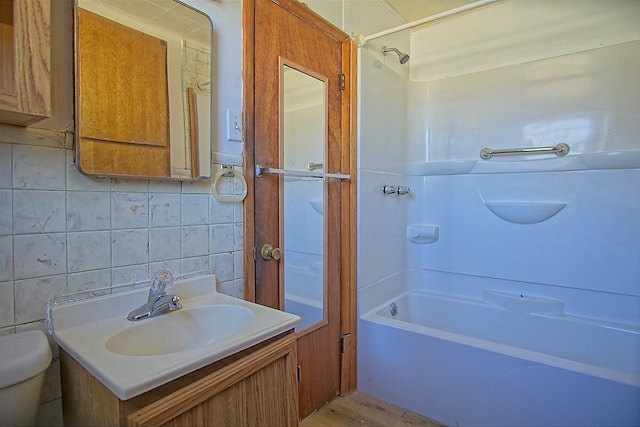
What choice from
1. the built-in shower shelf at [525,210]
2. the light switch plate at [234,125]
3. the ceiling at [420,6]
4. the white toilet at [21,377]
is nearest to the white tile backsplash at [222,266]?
the light switch plate at [234,125]

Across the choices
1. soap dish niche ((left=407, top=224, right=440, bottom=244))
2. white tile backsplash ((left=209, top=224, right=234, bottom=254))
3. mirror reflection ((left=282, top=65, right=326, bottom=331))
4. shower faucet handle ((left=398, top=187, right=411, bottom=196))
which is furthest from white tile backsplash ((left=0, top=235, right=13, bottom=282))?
soap dish niche ((left=407, top=224, right=440, bottom=244))

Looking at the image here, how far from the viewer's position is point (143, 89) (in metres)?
1.11

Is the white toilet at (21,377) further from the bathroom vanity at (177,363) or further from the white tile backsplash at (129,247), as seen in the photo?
the white tile backsplash at (129,247)

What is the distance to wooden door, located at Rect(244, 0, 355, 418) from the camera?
1.51 meters

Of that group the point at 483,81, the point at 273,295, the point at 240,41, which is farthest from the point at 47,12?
the point at 483,81

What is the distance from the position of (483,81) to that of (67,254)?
2489mm

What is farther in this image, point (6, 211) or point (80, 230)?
point (80, 230)

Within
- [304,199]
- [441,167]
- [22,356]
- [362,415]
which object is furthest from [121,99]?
[441,167]

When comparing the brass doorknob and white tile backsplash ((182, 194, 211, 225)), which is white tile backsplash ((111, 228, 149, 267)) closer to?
white tile backsplash ((182, 194, 211, 225))

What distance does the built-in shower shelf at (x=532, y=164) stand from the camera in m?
1.96

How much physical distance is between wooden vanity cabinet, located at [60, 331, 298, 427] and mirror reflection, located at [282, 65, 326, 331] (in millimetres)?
683

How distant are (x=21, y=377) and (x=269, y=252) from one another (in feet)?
3.07

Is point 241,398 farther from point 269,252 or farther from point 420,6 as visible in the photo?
point 420,6

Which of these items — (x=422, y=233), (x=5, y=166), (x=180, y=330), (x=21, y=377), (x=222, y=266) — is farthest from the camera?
(x=422, y=233)
